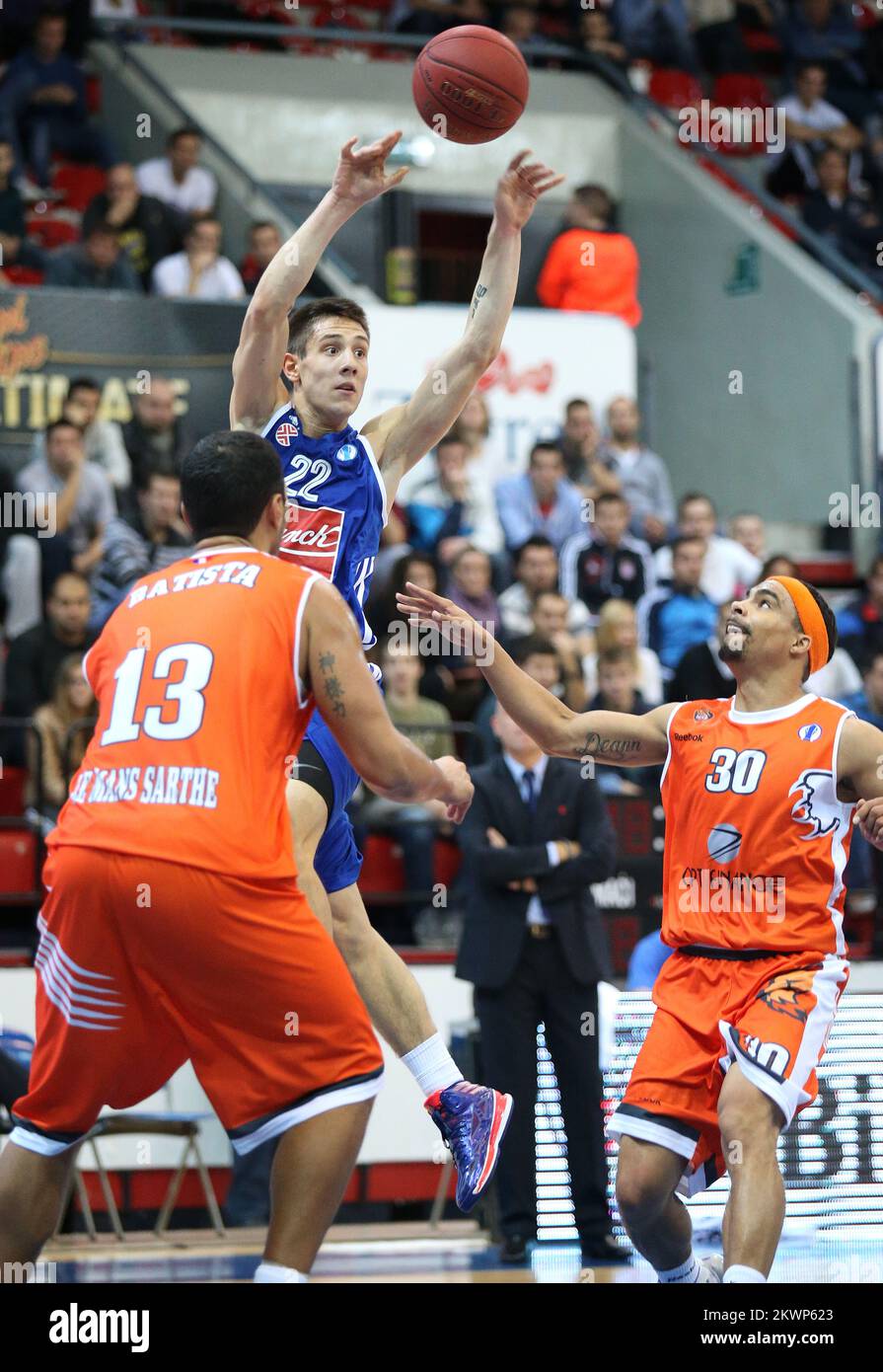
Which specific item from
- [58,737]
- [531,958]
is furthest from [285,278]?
[58,737]

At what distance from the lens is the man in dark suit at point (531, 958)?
892cm

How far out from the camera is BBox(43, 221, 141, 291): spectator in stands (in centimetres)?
1330

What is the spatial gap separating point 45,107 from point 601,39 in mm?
5482

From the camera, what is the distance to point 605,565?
1259 cm

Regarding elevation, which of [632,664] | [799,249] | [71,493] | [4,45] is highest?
[4,45]

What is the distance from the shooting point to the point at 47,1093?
461cm

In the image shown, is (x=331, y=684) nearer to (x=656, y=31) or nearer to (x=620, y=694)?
(x=620, y=694)

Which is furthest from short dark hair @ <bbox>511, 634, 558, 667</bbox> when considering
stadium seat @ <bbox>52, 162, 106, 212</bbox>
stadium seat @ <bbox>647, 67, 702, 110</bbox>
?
stadium seat @ <bbox>647, 67, 702, 110</bbox>

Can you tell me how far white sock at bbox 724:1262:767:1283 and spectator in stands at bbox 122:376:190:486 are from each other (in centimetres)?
757

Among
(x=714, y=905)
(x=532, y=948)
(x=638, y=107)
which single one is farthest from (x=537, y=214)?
(x=714, y=905)

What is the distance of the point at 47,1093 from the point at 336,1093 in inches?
26.4
